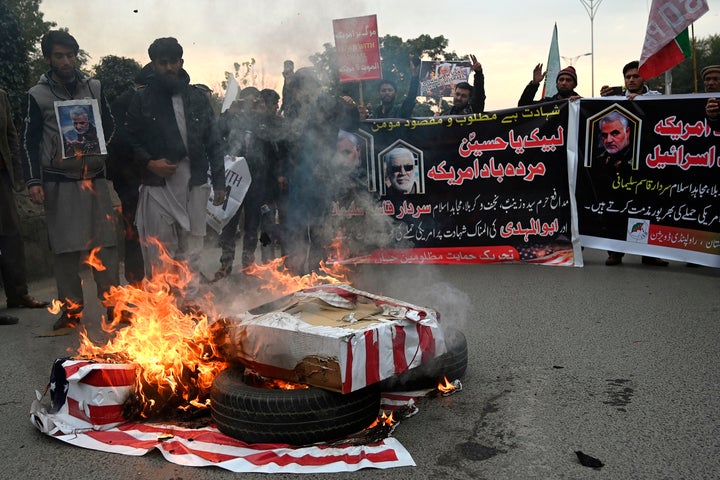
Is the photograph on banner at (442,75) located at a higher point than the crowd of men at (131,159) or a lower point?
higher

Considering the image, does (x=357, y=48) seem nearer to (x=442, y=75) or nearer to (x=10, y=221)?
(x=10, y=221)

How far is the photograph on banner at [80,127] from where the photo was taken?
555 cm

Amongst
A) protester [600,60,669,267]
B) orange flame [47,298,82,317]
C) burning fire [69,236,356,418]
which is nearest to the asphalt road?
orange flame [47,298,82,317]

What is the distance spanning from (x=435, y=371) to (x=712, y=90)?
5.80 meters

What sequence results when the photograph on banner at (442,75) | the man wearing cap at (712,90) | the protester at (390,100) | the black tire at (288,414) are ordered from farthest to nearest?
the photograph on banner at (442,75), the protester at (390,100), the man wearing cap at (712,90), the black tire at (288,414)

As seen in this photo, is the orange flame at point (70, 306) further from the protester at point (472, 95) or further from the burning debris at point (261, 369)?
the protester at point (472, 95)

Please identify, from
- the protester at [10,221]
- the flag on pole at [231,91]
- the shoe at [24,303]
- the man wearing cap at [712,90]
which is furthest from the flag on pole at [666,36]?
the shoe at [24,303]

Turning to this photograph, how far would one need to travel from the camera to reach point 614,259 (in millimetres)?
8000

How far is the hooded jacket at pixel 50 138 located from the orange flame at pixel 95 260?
64 centimetres

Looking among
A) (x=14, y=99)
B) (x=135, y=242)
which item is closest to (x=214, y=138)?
(x=135, y=242)

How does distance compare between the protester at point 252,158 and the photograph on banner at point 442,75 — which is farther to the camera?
the photograph on banner at point 442,75

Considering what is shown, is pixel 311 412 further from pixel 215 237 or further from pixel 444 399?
pixel 215 237

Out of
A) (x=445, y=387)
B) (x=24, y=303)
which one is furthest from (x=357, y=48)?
(x=445, y=387)

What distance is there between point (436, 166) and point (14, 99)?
6634 millimetres
